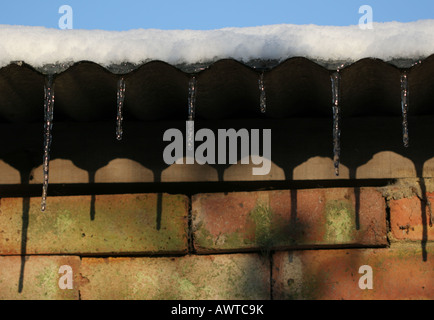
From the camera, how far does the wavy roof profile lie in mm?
1736

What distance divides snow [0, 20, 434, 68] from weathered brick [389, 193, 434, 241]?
30.4 inches

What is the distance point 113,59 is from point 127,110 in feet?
1.27

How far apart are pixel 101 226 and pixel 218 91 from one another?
0.87 meters

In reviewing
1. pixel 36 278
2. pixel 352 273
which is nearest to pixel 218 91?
pixel 352 273

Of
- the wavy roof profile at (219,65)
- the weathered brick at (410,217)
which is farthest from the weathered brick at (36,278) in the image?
the weathered brick at (410,217)

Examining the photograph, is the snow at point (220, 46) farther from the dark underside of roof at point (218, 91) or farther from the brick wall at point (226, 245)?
the brick wall at point (226, 245)

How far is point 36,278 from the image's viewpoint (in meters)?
2.30

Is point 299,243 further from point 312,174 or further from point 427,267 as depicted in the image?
point 427,267

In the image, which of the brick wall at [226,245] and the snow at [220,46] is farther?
the brick wall at [226,245]

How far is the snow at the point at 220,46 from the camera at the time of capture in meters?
1.73

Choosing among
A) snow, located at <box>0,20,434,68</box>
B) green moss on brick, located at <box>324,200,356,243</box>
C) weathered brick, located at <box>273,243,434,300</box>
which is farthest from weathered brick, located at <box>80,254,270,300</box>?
snow, located at <box>0,20,434,68</box>

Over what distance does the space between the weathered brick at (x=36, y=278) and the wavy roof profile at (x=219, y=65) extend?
0.74 m

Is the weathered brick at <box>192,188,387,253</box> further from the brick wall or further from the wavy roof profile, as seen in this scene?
the wavy roof profile
